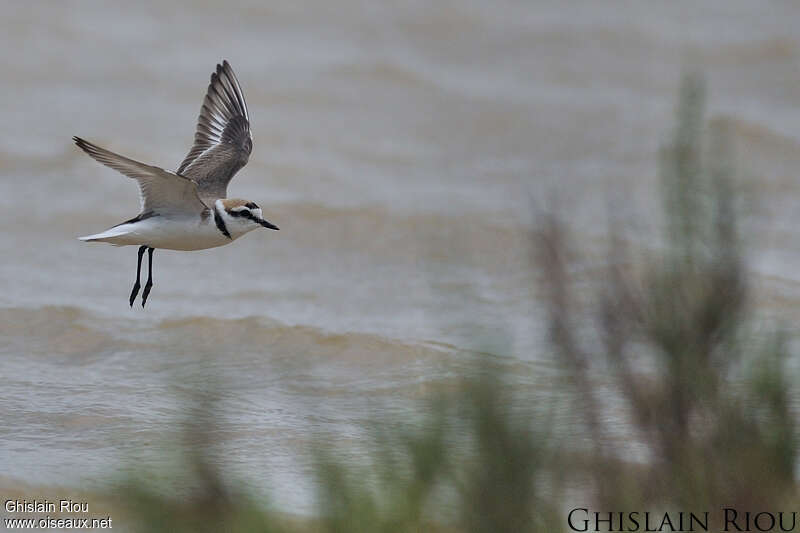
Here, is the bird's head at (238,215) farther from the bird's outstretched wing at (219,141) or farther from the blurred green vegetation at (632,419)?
the blurred green vegetation at (632,419)

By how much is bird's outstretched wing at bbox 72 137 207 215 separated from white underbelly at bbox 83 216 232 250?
7cm

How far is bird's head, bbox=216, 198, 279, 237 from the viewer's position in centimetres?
738

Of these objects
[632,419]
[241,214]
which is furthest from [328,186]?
[632,419]

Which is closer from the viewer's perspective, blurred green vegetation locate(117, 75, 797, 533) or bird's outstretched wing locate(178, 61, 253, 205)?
blurred green vegetation locate(117, 75, 797, 533)

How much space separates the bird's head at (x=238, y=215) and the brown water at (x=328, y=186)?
1.02 m

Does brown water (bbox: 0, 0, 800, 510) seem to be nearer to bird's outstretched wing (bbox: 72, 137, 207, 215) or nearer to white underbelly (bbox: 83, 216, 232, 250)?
white underbelly (bbox: 83, 216, 232, 250)

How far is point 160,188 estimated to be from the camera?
721 centimetres

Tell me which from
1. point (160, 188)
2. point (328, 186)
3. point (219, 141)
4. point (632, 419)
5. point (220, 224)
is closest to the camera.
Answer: point (632, 419)

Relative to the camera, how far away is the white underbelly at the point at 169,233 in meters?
7.25

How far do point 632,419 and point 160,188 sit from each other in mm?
3856

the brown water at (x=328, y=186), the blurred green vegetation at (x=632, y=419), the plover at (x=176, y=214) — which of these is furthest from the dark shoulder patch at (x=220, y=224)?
the blurred green vegetation at (x=632, y=419)

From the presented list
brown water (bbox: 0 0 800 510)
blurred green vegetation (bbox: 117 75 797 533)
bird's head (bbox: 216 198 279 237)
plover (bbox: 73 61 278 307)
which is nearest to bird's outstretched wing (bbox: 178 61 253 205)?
plover (bbox: 73 61 278 307)

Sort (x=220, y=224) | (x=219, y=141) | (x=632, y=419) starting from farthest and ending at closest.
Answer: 1. (x=219, y=141)
2. (x=220, y=224)
3. (x=632, y=419)

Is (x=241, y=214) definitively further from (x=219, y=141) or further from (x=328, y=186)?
(x=328, y=186)
